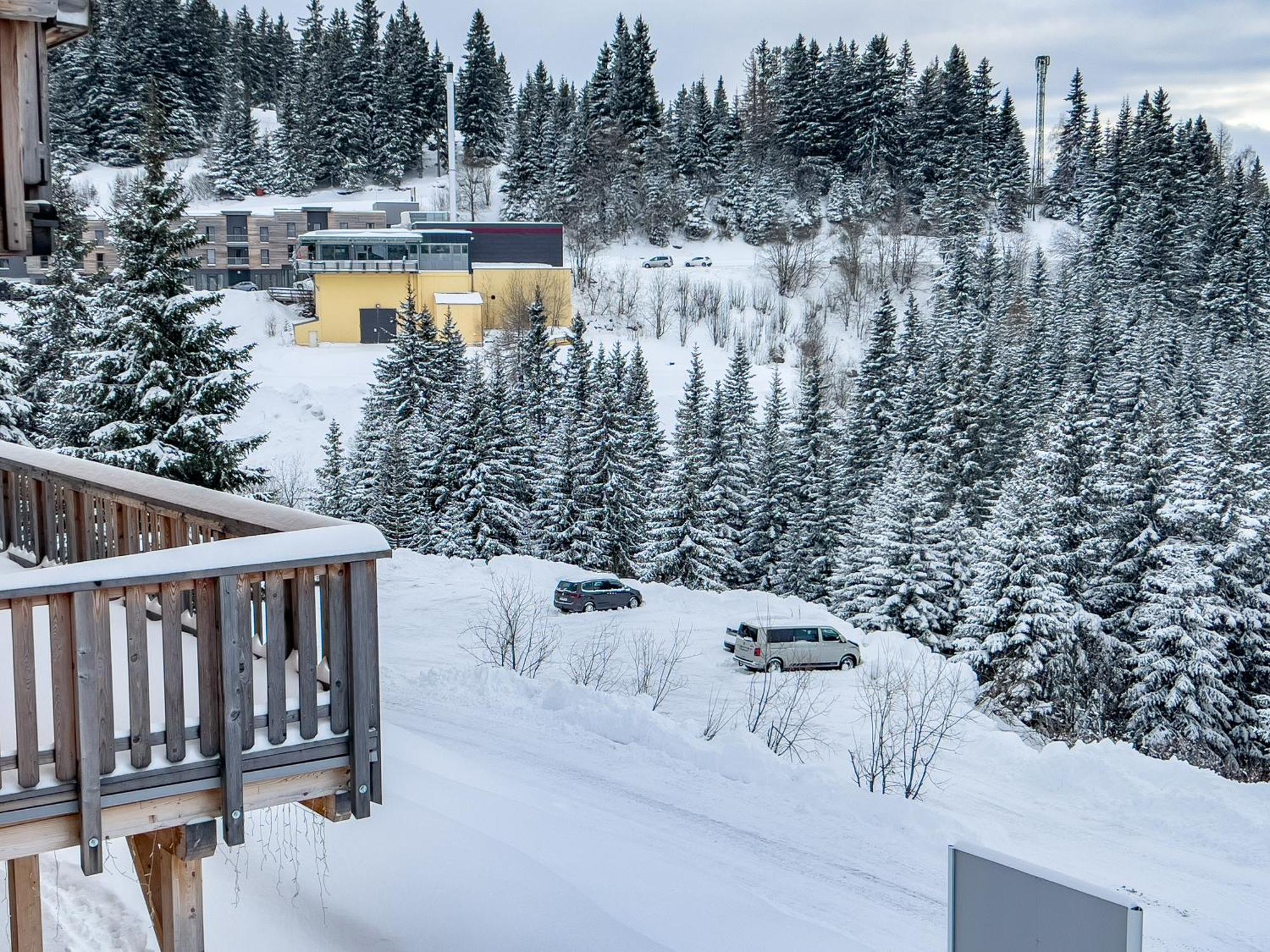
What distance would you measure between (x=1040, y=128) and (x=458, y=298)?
64.3 metres

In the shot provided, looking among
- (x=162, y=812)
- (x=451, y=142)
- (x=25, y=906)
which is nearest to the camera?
(x=162, y=812)

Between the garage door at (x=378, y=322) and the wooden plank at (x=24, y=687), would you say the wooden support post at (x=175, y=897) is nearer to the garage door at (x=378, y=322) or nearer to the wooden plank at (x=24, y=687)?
the wooden plank at (x=24, y=687)

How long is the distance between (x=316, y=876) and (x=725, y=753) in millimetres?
4066

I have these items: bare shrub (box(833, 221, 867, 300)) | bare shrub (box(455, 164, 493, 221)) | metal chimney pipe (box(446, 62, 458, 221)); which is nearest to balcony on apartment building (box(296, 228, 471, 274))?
metal chimney pipe (box(446, 62, 458, 221))

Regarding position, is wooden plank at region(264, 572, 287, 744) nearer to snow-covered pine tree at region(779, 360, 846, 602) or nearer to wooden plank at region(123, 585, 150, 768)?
wooden plank at region(123, 585, 150, 768)

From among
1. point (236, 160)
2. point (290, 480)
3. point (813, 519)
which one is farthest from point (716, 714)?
point (236, 160)

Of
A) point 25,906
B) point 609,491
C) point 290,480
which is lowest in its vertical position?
point 290,480

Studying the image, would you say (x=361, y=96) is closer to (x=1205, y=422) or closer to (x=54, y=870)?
(x=1205, y=422)

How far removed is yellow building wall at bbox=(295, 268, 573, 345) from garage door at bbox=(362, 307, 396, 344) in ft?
0.78

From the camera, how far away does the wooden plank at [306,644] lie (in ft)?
14.1

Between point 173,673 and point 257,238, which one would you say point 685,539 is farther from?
point 257,238

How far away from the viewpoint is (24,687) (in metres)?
3.73

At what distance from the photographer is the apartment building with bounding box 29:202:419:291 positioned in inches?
2699

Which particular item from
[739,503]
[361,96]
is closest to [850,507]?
[739,503]
